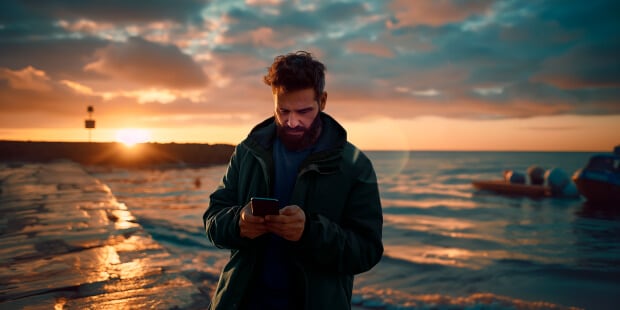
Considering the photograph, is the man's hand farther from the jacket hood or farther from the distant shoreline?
the distant shoreline

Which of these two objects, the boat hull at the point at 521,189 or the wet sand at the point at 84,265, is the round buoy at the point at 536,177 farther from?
the wet sand at the point at 84,265

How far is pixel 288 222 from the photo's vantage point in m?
1.48

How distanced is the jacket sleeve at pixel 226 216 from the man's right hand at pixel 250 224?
3.2 inches

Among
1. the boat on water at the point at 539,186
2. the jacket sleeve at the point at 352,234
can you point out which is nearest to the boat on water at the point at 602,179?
the boat on water at the point at 539,186

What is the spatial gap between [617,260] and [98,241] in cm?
1539

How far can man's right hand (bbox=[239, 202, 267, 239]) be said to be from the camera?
4.93 ft

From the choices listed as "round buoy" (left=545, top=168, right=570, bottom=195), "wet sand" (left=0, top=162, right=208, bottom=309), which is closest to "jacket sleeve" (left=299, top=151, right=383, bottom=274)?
"wet sand" (left=0, top=162, right=208, bottom=309)

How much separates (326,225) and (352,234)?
0.18m

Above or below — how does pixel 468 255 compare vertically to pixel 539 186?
below

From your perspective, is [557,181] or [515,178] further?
[515,178]

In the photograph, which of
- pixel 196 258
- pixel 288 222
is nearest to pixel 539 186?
pixel 196 258

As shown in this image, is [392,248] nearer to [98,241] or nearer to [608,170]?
[98,241]

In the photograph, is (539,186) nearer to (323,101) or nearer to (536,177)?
(536,177)

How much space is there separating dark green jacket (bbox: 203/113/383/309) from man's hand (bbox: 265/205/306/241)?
0.37 ft
